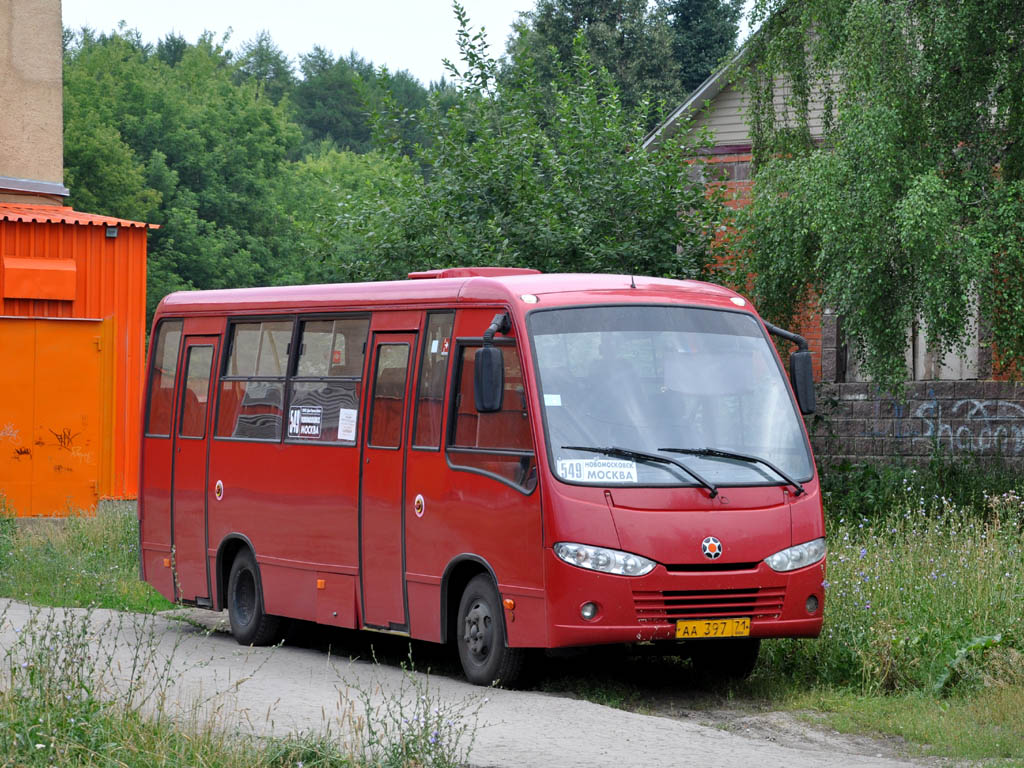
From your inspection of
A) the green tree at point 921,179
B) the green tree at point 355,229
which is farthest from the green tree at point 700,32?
the green tree at point 921,179

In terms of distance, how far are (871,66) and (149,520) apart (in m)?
8.42

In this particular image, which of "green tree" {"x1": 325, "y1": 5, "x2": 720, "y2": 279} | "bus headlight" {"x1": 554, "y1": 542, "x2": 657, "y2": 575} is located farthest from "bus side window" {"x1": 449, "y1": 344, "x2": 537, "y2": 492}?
"green tree" {"x1": 325, "y1": 5, "x2": 720, "y2": 279}

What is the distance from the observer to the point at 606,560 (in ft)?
33.4

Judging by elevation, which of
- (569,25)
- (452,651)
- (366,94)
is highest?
(569,25)

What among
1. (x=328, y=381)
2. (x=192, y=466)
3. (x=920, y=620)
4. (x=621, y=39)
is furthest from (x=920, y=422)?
(x=621, y=39)

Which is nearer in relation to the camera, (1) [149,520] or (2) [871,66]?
(1) [149,520]

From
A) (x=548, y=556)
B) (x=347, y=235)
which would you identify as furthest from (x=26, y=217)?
(x=548, y=556)

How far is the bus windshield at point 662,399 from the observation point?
10.5 m

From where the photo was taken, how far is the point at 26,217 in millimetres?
22672

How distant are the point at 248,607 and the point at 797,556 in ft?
17.4

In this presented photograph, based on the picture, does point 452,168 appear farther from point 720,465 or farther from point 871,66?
point 720,465

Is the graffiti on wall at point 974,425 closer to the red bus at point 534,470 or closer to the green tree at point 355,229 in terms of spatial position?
the green tree at point 355,229

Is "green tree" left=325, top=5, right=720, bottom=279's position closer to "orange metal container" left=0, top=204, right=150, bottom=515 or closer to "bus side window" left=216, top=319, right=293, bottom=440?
"orange metal container" left=0, top=204, right=150, bottom=515

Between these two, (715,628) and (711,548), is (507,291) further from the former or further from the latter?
(715,628)
